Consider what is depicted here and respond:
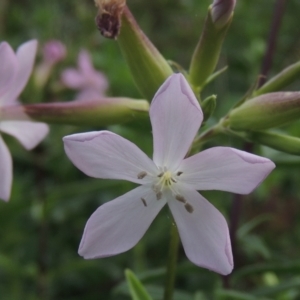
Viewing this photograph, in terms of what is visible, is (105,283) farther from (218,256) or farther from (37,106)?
(218,256)

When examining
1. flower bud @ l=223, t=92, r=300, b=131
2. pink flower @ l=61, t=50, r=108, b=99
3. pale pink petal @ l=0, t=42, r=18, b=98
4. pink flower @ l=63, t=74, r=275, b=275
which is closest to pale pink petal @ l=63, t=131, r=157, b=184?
pink flower @ l=63, t=74, r=275, b=275

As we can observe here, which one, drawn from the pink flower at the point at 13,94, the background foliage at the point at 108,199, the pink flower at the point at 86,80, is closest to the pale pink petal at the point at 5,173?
the pink flower at the point at 13,94

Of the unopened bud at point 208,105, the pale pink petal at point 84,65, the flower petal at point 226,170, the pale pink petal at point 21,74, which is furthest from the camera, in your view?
the pale pink petal at point 84,65

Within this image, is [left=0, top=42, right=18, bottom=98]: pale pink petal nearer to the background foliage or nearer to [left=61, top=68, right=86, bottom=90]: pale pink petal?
the background foliage

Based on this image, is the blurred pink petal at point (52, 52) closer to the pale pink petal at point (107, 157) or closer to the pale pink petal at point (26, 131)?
the pale pink petal at point (26, 131)

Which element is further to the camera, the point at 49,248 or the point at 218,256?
the point at 49,248

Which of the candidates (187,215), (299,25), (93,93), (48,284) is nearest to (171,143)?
(187,215)
